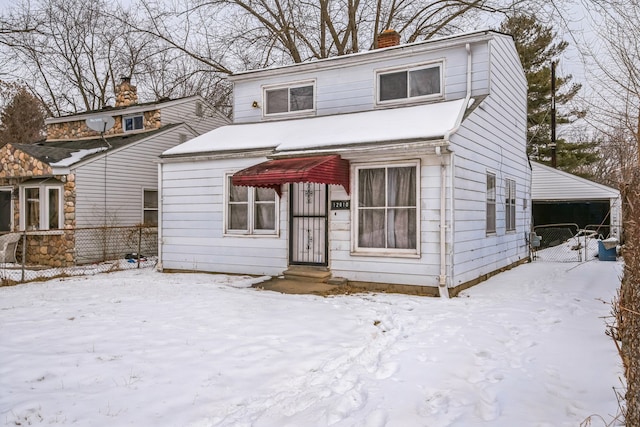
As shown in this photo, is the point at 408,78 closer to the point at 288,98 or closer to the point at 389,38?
the point at 389,38

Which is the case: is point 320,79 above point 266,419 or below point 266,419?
above

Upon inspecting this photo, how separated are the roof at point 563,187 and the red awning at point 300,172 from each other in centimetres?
1478

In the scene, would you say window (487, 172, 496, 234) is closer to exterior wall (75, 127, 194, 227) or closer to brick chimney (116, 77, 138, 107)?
exterior wall (75, 127, 194, 227)

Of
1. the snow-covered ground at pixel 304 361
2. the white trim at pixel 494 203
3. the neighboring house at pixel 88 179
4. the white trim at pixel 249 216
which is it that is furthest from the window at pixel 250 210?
the neighboring house at pixel 88 179

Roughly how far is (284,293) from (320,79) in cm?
582

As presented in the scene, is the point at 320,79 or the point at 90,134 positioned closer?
the point at 320,79

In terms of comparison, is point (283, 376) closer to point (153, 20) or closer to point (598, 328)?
point (598, 328)

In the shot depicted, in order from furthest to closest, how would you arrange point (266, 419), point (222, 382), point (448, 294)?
point (448, 294) → point (222, 382) → point (266, 419)

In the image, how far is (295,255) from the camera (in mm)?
9625

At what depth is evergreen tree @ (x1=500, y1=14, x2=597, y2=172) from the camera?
2695cm

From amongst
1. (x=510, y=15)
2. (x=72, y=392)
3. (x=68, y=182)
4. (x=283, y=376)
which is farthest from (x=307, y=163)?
(x=510, y=15)

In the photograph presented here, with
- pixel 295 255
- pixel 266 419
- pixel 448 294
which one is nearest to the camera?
pixel 266 419

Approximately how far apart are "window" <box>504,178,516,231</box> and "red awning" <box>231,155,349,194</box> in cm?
526

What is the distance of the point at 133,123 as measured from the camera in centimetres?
1805
